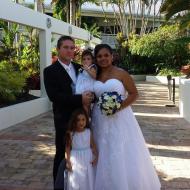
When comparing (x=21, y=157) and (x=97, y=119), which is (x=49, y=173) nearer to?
(x=21, y=157)

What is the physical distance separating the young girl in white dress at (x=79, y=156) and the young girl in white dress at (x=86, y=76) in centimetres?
22

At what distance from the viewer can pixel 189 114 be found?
1184 centimetres

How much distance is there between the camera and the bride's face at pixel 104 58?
478 centimetres

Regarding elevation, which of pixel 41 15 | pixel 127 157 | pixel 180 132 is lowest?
pixel 180 132

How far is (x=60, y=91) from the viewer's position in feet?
15.7

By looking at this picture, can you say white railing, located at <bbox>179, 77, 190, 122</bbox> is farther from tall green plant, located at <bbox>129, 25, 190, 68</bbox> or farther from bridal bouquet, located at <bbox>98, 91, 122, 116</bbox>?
tall green plant, located at <bbox>129, 25, 190, 68</bbox>

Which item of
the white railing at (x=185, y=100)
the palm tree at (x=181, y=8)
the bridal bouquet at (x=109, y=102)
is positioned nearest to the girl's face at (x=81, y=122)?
the bridal bouquet at (x=109, y=102)

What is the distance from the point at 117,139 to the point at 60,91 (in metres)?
0.84

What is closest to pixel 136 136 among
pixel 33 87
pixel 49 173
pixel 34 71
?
pixel 49 173

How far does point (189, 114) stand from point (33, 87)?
569 centimetres

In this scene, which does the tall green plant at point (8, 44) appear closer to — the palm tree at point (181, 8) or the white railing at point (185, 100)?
the palm tree at point (181, 8)

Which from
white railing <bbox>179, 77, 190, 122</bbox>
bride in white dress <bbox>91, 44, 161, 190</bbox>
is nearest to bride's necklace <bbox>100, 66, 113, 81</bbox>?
bride in white dress <bbox>91, 44, 161, 190</bbox>

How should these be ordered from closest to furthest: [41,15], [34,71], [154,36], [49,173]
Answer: [49,173], [41,15], [34,71], [154,36]

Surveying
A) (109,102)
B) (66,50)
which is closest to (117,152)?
(109,102)
